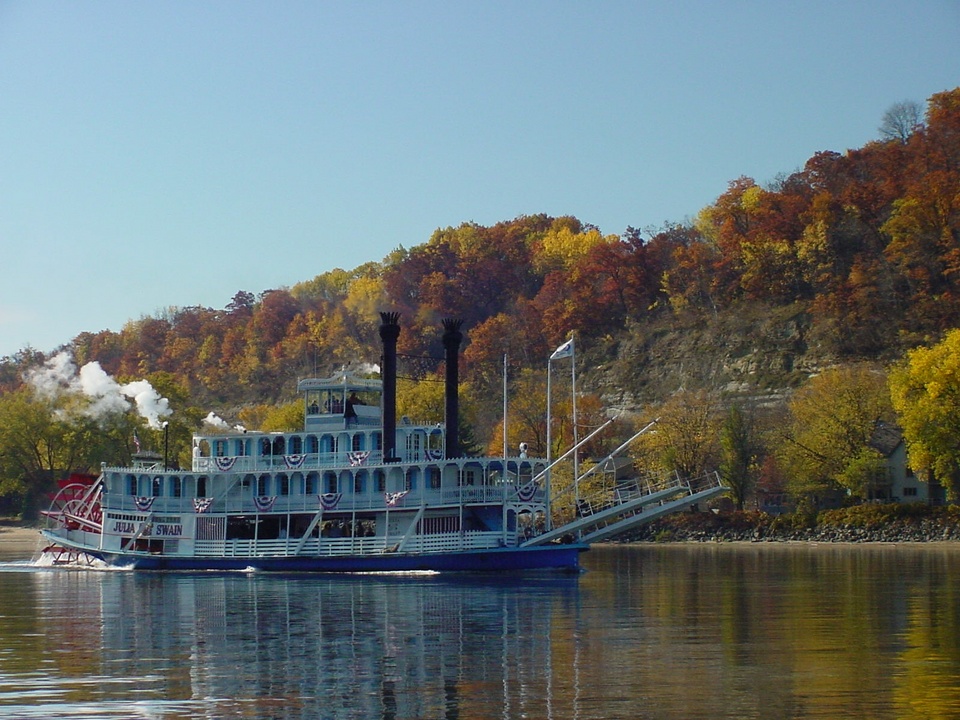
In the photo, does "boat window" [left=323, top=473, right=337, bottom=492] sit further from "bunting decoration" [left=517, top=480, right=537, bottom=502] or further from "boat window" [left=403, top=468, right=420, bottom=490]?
"bunting decoration" [left=517, top=480, right=537, bottom=502]

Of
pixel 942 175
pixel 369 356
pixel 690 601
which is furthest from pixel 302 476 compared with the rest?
pixel 369 356

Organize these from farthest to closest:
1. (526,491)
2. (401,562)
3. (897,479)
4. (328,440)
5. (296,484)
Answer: (897,479) < (296,484) < (328,440) < (401,562) < (526,491)

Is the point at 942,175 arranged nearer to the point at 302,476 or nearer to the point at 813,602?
the point at 302,476

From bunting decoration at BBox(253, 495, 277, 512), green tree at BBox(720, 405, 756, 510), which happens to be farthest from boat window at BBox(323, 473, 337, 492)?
green tree at BBox(720, 405, 756, 510)

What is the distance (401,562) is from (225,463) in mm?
10057

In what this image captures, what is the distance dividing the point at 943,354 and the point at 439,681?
6741cm

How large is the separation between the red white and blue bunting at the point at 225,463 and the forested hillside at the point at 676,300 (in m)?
51.9

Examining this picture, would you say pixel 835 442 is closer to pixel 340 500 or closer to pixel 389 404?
pixel 389 404

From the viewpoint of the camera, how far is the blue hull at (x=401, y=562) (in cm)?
5712

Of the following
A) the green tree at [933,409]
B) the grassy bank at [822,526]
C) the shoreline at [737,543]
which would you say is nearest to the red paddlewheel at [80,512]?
the shoreline at [737,543]

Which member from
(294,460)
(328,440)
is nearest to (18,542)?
(294,460)

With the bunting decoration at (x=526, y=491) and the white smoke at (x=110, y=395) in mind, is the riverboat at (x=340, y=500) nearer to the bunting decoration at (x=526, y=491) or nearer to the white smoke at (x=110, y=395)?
the bunting decoration at (x=526, y=491)

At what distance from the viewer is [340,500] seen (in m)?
60.7

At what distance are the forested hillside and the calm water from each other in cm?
6743
